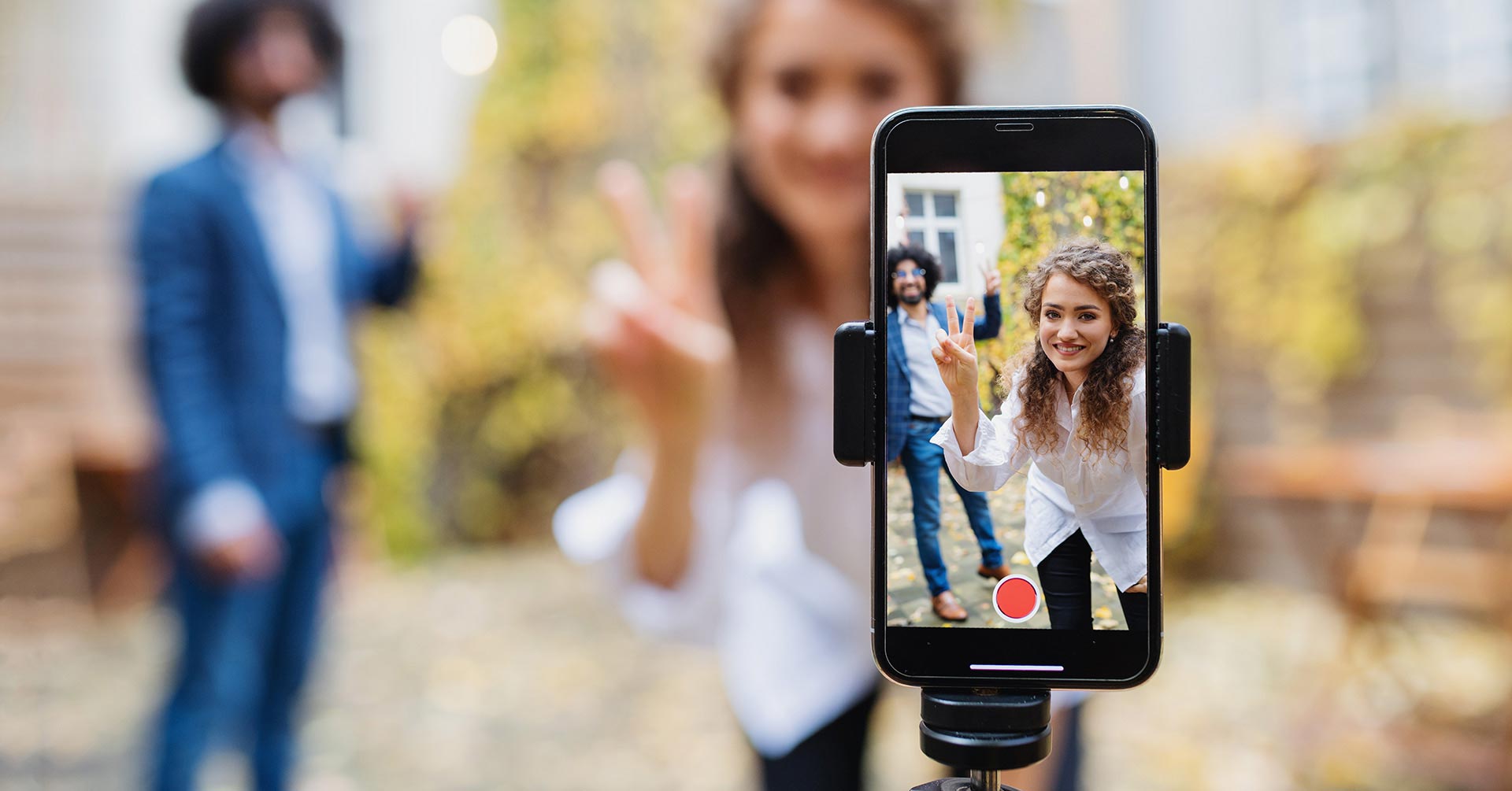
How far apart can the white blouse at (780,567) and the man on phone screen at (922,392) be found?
2.83 ft

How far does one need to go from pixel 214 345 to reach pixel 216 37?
0.66m

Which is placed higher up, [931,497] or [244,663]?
[931,497]

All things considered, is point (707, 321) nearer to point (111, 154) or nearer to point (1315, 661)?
point (1315, 661)

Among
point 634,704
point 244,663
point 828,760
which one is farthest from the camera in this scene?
point 634,704

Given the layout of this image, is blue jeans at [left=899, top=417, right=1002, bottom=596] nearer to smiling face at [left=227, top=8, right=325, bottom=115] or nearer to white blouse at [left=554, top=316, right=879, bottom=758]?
white blouse at [left=554, top=316, right=879, bottom=758]

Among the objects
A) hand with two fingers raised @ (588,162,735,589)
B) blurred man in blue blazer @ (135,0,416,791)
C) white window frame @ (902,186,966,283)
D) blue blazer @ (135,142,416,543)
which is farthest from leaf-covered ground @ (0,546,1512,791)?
white window frame @ (902,186,966,283)

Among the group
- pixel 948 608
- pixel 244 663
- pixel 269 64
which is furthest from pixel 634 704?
pixel 948 608

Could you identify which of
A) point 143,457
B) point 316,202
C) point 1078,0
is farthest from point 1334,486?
point 143,457

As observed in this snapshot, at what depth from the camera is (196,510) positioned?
203 cm

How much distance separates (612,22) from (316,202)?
341cm

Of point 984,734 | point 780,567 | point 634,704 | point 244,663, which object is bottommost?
point 634,704

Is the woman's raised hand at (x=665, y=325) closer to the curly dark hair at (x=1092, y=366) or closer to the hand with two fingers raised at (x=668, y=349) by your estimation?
the hand with two fingers raised at (x=668, y=349)

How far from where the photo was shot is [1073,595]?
0.54 m

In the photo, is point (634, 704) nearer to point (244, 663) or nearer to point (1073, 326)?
point (244, 663)
